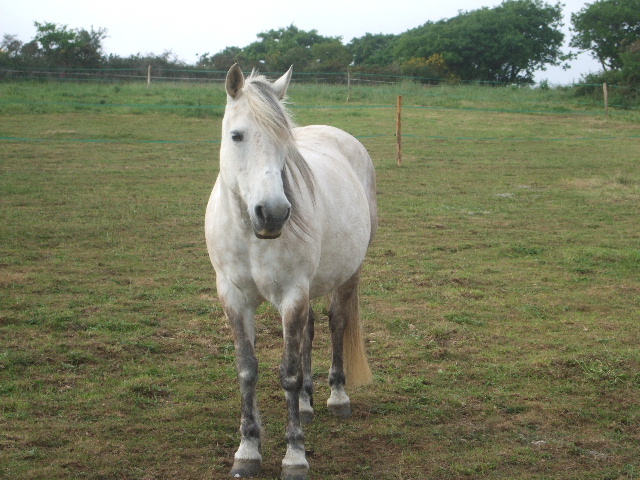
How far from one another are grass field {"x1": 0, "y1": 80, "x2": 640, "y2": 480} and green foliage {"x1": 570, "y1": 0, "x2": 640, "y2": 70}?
96.2ft

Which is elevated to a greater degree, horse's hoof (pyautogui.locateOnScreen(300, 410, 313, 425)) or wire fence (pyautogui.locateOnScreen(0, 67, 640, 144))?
wire fence (pyautogui.locateOnScreen(0, 67, 640, 144))

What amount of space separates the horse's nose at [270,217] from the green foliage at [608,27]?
37727mm

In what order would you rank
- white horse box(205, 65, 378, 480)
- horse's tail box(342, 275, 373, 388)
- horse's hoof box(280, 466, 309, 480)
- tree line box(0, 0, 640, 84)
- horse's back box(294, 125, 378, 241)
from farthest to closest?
1. tree line box(0, 0, 640, 84)
2. horse's back box(294, 125, 378, 241)
3. horse's tail box(342, 275, 373, 388)
4. horse's hoof box(280, 466, 309, 480)
5. white horse box(205, 65, 378, 480)

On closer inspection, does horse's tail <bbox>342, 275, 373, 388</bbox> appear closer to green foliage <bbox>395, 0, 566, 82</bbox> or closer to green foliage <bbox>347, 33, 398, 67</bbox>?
green foliage <bbox>395, 0, 566, 82</bbox>

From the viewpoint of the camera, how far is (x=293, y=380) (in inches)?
120

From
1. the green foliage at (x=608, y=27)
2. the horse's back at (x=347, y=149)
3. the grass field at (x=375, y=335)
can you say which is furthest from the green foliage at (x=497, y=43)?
the horse's back at (x=347, y=149)

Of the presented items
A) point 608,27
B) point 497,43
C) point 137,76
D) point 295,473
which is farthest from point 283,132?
point 497,43

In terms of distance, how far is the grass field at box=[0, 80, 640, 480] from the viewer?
3.24 meters

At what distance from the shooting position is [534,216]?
919 centimetres

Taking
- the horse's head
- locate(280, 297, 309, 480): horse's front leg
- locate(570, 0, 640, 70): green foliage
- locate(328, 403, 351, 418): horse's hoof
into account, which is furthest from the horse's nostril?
locate(570, 0, 640, 70): green foliage

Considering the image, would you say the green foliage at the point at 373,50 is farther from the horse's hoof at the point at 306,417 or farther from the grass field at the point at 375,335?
the horse's hoof at the point at 306,417

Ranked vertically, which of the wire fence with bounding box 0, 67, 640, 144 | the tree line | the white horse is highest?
the tree line

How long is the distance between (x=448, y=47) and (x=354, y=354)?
40840 mm

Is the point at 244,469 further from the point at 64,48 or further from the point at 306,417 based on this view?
the point at 64,48
